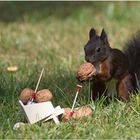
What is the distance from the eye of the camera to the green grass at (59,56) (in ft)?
12.0

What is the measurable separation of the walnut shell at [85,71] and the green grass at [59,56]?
20 cm

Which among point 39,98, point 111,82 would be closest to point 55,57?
point 111,82

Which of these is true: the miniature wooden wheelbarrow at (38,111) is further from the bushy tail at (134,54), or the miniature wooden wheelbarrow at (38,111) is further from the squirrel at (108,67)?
the bushy tail at (134,54)

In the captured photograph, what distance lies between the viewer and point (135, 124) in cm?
379

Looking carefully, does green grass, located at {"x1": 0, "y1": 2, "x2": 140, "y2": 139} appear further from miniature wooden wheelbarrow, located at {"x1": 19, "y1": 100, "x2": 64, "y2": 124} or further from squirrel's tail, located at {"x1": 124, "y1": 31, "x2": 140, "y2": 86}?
squirrel's tail, located at {"x1": 124, "y1": 31, "x2": 140, "y2": 86}

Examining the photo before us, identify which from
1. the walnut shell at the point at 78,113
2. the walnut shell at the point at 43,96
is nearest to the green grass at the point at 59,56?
the walnut shell at the point at 78,113

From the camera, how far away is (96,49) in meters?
4.07

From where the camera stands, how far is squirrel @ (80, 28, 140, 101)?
160 inches

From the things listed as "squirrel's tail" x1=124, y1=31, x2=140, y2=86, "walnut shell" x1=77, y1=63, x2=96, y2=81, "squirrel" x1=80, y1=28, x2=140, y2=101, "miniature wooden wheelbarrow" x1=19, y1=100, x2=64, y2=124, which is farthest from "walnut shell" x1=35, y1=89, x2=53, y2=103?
"squirrel's tail" x1=124, y1=31, x2=140, y2=86

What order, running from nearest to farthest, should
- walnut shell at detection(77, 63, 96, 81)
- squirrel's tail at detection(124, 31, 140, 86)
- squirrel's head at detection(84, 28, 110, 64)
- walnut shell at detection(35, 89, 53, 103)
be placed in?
walnut shell at detection(35, 89, 53, 103) < walnut shell at detection(77, 63, 96, 81) < squirrel's head at detection(84, 28, 110, 64) < squirrel's tail at detection(124, 31, 140, 86)

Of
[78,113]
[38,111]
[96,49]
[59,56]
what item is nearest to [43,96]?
[38,111]

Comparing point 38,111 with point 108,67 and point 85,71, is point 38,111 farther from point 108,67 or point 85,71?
point 108,67

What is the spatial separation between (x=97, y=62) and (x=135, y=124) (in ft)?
1.76

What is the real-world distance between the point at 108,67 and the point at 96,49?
0.49ft
